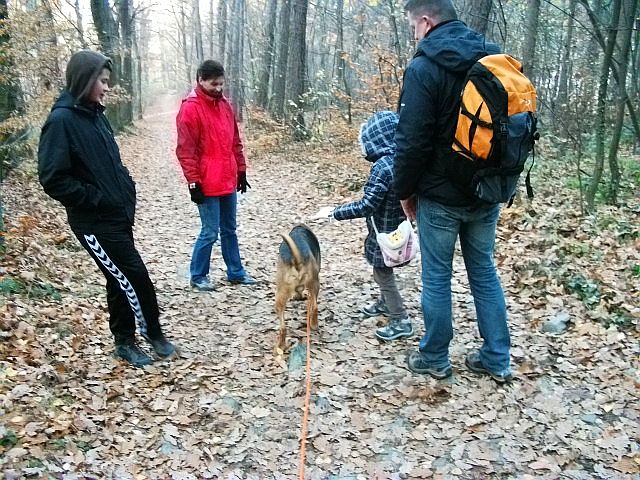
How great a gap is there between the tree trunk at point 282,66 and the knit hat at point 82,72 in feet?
41.7

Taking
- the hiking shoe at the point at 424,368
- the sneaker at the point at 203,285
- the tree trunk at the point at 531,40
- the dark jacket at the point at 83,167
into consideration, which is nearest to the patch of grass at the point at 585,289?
the hiking shoe at the point at 424,368

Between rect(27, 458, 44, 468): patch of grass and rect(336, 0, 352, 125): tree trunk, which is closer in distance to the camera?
rect(27, 458, 44, 468): patch of grass

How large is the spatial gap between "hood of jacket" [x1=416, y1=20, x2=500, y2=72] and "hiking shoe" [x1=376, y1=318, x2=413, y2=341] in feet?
8.22

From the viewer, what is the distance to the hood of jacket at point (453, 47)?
3506 millimetres

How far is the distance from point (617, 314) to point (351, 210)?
2862 millimetres

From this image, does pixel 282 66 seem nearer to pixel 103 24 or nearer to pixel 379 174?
pixel 103 24

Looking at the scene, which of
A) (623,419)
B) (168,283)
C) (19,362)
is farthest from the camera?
(168,283)

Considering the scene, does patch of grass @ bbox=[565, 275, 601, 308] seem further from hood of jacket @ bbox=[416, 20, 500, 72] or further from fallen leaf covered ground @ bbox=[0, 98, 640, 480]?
hood of jacket @ bbox=[416, 20, 500, 72]

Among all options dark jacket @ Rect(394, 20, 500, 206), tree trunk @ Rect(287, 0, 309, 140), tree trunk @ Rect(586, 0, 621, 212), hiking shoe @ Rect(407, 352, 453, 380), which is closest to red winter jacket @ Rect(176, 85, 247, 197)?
dark jacket @ Rect(394, 20, 500, 206)

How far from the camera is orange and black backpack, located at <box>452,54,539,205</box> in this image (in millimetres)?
3385

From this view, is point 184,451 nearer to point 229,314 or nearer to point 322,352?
point 322,352

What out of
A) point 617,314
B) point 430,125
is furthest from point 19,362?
point 617,314

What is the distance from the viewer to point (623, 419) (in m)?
3.85

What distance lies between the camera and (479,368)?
4.44m
